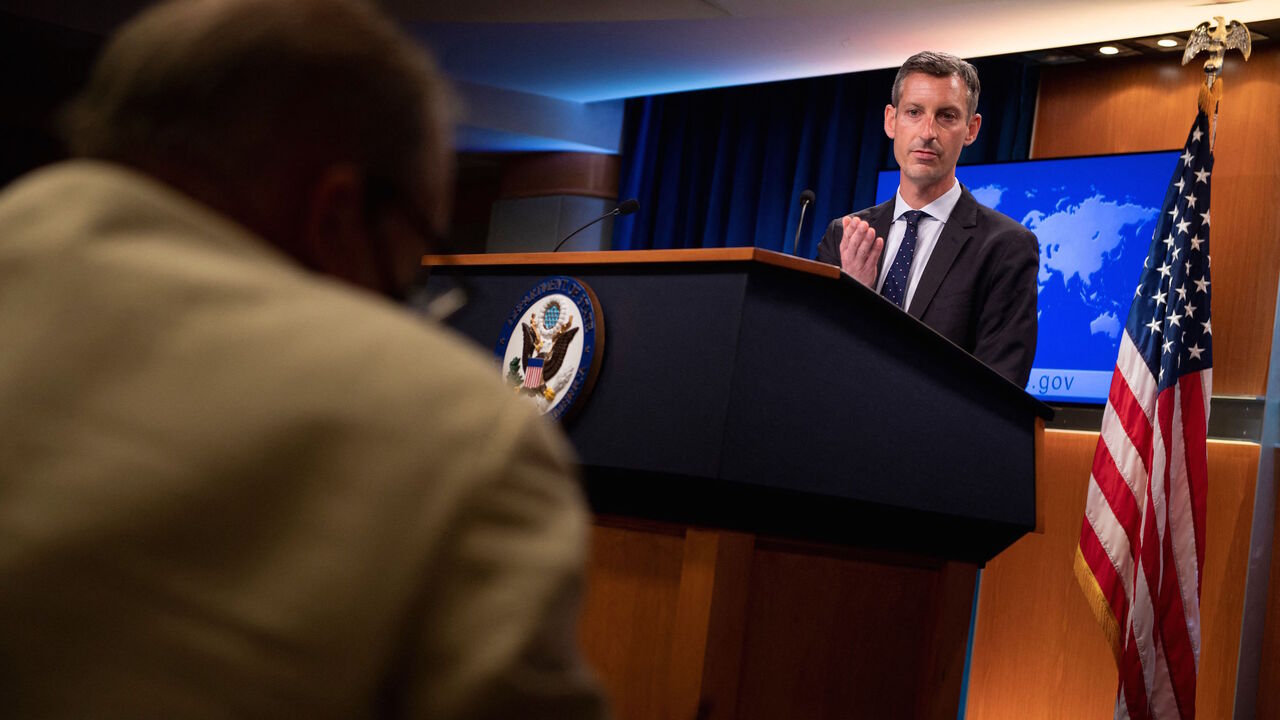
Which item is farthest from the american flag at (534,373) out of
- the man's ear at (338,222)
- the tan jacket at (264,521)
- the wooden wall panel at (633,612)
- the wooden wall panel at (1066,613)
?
the wooden wall panel at (1066,613)

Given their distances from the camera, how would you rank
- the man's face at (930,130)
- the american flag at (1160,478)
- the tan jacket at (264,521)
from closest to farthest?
the tan jacket at (264,521) < the man's face at (930,130) < the american flag at (1160,478)

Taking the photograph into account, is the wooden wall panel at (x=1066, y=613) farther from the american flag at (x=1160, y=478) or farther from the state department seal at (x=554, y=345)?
Result: the state department seal at (x=554, y=345)

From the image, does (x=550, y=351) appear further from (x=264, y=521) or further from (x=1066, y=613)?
(x=1066, y=613)

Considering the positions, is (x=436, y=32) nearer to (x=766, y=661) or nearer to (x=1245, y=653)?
(x=1245, y=653)

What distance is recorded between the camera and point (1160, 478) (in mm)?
4051

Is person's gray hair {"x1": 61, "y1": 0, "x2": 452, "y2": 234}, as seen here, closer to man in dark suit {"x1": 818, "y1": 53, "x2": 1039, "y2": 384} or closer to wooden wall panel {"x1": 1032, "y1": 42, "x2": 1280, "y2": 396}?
man in dark suit {"x1": 818, "y1": 53, "x2": 1039, "y2": 384}

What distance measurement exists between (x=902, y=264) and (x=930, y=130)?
46cm

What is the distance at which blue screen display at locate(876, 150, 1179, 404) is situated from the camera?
4762 mm

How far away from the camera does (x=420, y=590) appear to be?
561mm

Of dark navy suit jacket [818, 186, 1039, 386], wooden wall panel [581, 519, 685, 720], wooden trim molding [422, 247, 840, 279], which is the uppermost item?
dark navy suit jacket [818, 186, 1039, 386]

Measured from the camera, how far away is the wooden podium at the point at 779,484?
1.75 metres

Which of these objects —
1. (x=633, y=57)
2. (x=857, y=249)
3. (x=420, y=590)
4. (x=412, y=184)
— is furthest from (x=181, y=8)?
(x=633, y=57)

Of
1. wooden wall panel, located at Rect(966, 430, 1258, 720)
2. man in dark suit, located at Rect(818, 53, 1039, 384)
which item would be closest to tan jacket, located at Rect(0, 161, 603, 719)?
man in dark suit, located at Rect(818, 53, 1039, 384)

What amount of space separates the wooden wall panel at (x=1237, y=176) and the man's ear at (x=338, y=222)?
4.54 metres
